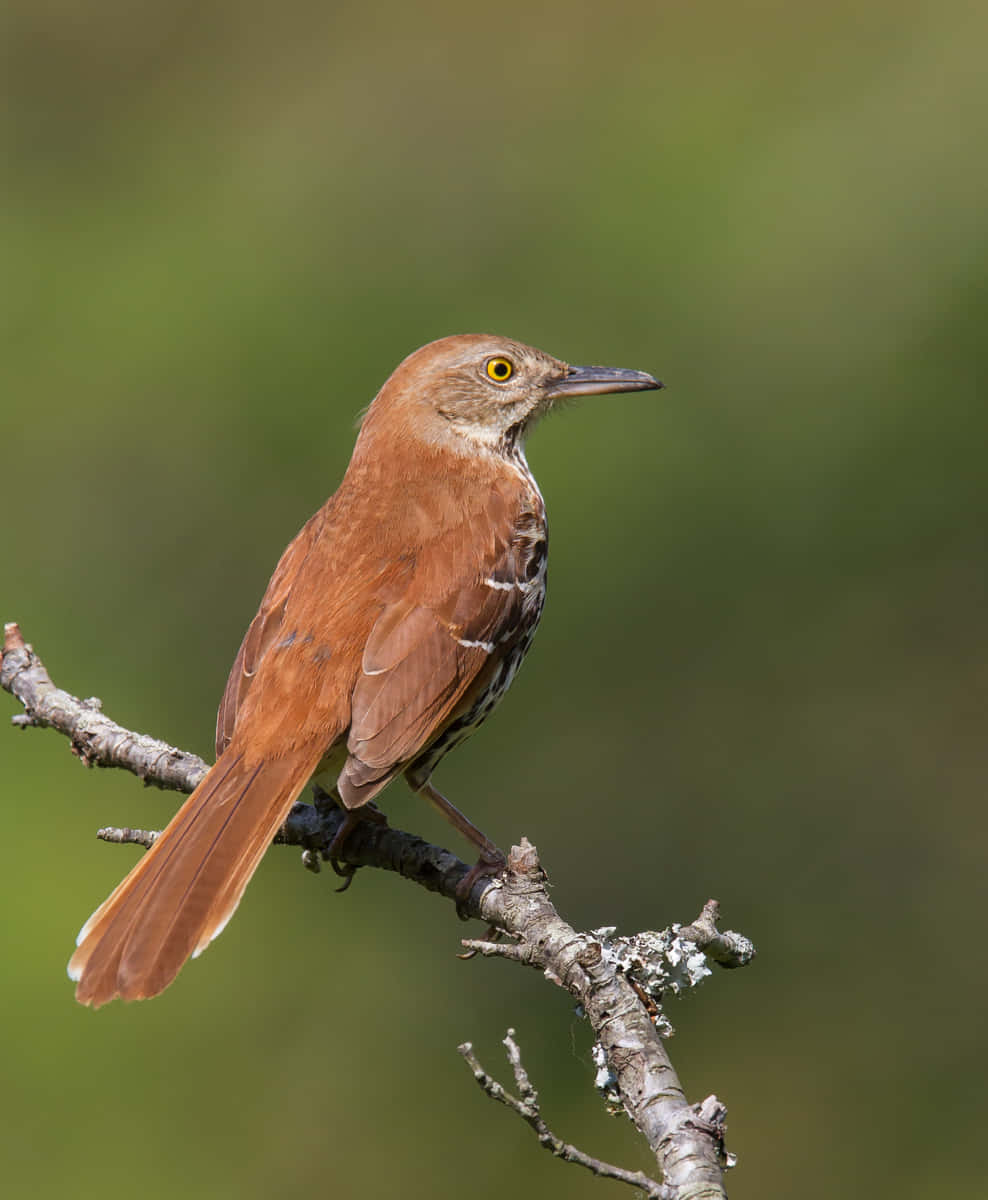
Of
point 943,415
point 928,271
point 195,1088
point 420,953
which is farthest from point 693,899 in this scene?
point 928,271

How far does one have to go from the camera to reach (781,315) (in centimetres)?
856

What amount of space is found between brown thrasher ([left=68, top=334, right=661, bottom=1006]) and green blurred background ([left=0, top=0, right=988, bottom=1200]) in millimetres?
2173

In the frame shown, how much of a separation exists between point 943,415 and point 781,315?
38.5 inches

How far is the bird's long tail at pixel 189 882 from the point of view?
11.7 ft

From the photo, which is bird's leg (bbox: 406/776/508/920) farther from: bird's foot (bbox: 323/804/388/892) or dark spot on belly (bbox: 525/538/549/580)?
dark spot on belly (bbox: 525/538/549/580)

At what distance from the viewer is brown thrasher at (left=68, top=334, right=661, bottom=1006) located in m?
3.71

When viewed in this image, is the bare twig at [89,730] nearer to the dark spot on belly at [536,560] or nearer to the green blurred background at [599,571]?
the dark spot on belly at [536,560]

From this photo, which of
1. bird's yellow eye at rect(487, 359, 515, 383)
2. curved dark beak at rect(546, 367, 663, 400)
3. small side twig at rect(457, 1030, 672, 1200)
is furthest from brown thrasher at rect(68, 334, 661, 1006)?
small side twig at rect(457, 1030, 672, 1200)

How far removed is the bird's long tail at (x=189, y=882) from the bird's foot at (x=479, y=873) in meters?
0.42

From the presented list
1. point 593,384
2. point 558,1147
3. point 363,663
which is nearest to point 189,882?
point 363,663

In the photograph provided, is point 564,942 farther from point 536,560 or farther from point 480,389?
point 480,389

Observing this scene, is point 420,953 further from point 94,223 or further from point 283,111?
point 283,111

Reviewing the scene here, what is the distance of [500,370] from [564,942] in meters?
2.26

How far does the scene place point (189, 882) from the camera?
3.74 metres
